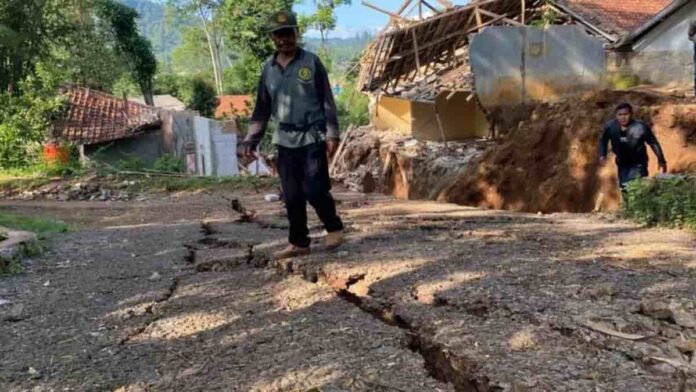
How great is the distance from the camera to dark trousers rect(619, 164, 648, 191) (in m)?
7.08

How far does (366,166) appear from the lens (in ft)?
54.2

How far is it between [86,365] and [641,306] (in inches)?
89.8

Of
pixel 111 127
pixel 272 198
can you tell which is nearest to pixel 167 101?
pixel 111 127

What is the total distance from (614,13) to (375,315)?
1599 cm

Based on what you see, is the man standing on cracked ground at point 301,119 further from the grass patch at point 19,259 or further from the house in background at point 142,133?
the house in background at point 142,133

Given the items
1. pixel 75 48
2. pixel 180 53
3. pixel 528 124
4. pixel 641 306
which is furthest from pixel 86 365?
pixel 180 53

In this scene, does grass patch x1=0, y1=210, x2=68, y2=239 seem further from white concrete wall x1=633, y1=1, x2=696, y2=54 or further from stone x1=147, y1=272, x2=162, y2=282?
white concrete wall x1=633, y1=1, x2=696, y2=54

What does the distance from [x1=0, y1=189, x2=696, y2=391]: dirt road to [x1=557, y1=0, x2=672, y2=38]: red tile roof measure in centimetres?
1213

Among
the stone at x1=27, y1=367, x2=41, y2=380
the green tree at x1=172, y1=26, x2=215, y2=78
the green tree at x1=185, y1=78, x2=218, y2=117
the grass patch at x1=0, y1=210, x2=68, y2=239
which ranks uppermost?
the green tree at x1=172, y1=26, x2=215, y2=78

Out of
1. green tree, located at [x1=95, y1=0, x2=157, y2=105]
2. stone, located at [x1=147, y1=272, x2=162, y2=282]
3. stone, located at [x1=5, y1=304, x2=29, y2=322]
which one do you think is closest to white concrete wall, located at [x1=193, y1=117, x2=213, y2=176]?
green tree, located at [x1=95, y1=0, x2=157, y2=105]

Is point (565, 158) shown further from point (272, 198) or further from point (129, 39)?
point (129, 39)

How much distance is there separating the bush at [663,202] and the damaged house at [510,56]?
545cm

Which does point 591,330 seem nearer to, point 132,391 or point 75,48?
point 132,391

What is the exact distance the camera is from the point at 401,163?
13.6 m
